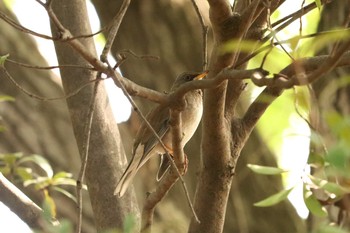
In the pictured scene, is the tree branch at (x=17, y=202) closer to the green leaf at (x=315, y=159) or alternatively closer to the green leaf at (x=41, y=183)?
the green leaf at (x=41, y=183)

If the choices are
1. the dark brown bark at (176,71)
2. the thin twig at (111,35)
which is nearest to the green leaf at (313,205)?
the thin twig at (111,35)

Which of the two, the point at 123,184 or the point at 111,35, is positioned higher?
the point at 111,35

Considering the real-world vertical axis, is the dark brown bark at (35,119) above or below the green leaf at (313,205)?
below

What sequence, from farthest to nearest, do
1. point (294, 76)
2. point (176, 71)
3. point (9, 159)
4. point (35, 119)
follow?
point (176, 71) → point (35, 119) → point (9, 159) → point (294, 76)

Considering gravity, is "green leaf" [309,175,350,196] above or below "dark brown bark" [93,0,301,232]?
above

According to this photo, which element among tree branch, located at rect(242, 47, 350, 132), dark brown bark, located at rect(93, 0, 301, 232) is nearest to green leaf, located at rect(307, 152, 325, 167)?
tree branch, located at rect(242, 47, 350, 132)

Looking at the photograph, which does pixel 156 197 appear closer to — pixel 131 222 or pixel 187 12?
Answer: pixel 131 222

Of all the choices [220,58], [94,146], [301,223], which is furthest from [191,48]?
[220,58]

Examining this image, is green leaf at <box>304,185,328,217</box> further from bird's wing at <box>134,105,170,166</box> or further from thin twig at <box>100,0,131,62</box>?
bird's wing at <box>134,105,170,166</box>

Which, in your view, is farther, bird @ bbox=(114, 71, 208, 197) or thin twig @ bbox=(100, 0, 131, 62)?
bird @ bbox=(114, 71, 208, 197)

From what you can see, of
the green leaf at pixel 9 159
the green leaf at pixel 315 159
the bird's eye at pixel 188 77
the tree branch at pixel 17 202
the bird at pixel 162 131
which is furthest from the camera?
the green leaf at pixel 9 159

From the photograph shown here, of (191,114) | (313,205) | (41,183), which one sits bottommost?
(41,183)

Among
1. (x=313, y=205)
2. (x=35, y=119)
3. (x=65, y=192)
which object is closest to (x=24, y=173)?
(x=65, y=192)

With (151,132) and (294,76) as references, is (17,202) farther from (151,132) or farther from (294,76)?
(294,76)
